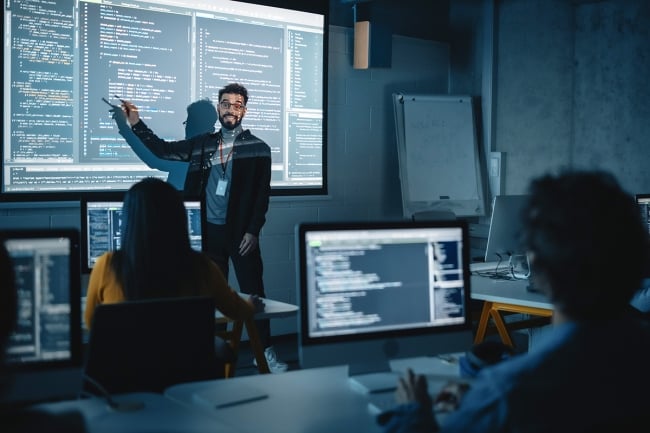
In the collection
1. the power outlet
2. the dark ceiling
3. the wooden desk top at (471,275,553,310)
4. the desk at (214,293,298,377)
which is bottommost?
the desk at (214,293,298,377)

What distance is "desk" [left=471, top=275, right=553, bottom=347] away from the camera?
11.3 feet

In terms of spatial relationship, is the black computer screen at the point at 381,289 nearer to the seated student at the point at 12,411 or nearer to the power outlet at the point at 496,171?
the seated student at the point at 12,411

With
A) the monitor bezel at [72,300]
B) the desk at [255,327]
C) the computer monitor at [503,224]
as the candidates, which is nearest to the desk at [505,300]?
the computer monitor at [503,224]

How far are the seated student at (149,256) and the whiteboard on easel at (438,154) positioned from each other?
3644 mm

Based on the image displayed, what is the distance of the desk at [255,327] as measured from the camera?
3.10 m

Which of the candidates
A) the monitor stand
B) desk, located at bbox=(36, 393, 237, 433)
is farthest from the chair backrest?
the monitor stand

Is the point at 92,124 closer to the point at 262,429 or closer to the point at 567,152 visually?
the point at 262,429

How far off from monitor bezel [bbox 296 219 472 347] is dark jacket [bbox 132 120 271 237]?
108 inches

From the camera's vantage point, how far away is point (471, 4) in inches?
252

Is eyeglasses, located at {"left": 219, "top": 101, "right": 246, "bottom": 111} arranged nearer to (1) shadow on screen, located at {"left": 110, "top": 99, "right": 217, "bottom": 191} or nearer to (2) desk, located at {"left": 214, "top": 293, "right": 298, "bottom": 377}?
(1) shadow on screen, located at {"left": 110, "top": 99, "right": 217, "bottom": 191}

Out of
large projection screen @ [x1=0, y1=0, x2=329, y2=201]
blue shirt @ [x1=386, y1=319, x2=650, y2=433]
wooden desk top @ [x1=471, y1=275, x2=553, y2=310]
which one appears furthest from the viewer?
large projection screen @ [x1=0, y1=0, x2=329, y2=201]

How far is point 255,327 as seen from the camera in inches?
137

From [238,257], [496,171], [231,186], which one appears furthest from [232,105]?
[496,171]

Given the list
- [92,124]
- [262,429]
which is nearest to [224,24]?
[92,124]
